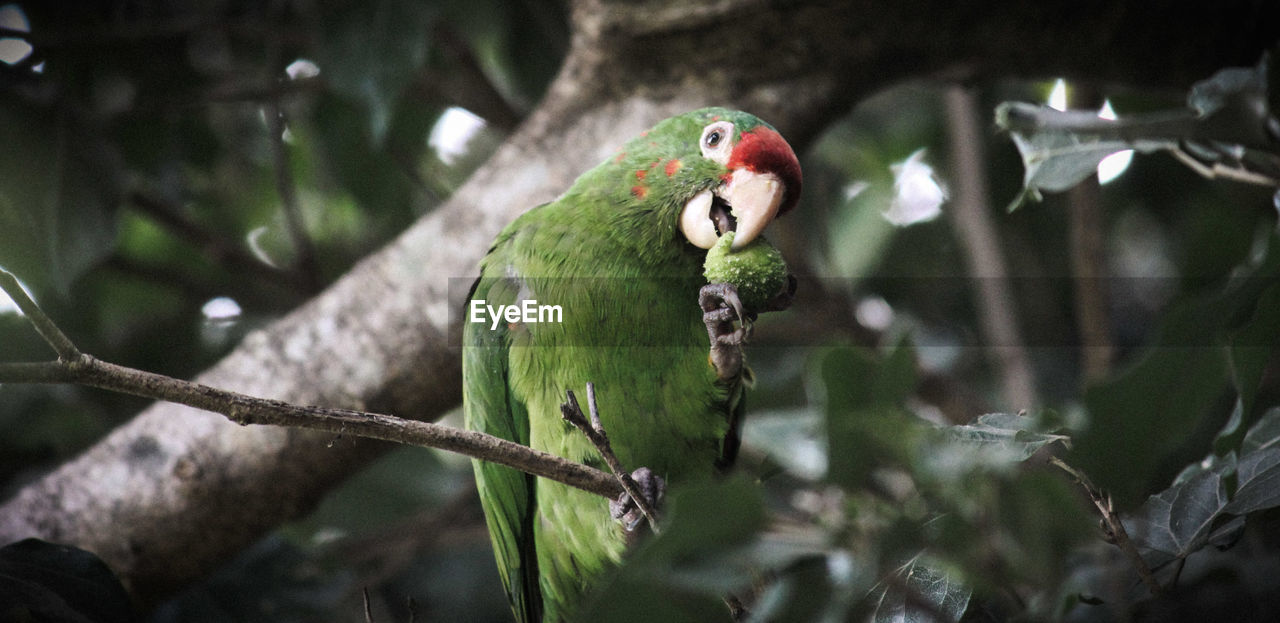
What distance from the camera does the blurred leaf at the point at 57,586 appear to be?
41.2 inches

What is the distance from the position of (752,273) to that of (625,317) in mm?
300

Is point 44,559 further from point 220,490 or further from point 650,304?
point 650,304

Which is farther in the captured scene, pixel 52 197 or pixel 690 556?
pixel 52 197

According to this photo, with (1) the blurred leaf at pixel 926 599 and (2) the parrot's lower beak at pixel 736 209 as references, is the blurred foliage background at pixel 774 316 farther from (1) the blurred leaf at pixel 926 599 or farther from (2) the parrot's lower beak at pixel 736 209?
(2) the parrot's lower beak at pixel 736 209

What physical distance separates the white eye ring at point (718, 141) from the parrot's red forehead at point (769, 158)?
0.06ft

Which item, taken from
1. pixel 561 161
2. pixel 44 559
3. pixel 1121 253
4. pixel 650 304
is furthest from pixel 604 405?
pixel 1121 253

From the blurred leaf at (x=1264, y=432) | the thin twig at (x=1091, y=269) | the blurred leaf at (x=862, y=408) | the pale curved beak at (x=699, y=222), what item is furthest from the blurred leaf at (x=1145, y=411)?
the thin twig at (x=1091, y=269)

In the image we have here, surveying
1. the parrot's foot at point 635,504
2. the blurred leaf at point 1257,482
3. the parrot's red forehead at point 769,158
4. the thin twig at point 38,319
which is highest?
the parrot's red forehead at point 769,158

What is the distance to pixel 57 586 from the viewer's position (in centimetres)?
112

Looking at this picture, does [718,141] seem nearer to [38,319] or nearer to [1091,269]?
[38,319]

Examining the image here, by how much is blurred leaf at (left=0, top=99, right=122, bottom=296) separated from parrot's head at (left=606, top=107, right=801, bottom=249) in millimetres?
1102

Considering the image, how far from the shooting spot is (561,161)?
1.59m

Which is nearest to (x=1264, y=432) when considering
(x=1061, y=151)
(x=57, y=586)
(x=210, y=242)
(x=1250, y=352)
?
(x=1250, y=352)

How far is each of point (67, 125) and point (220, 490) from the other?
0.89 meters
